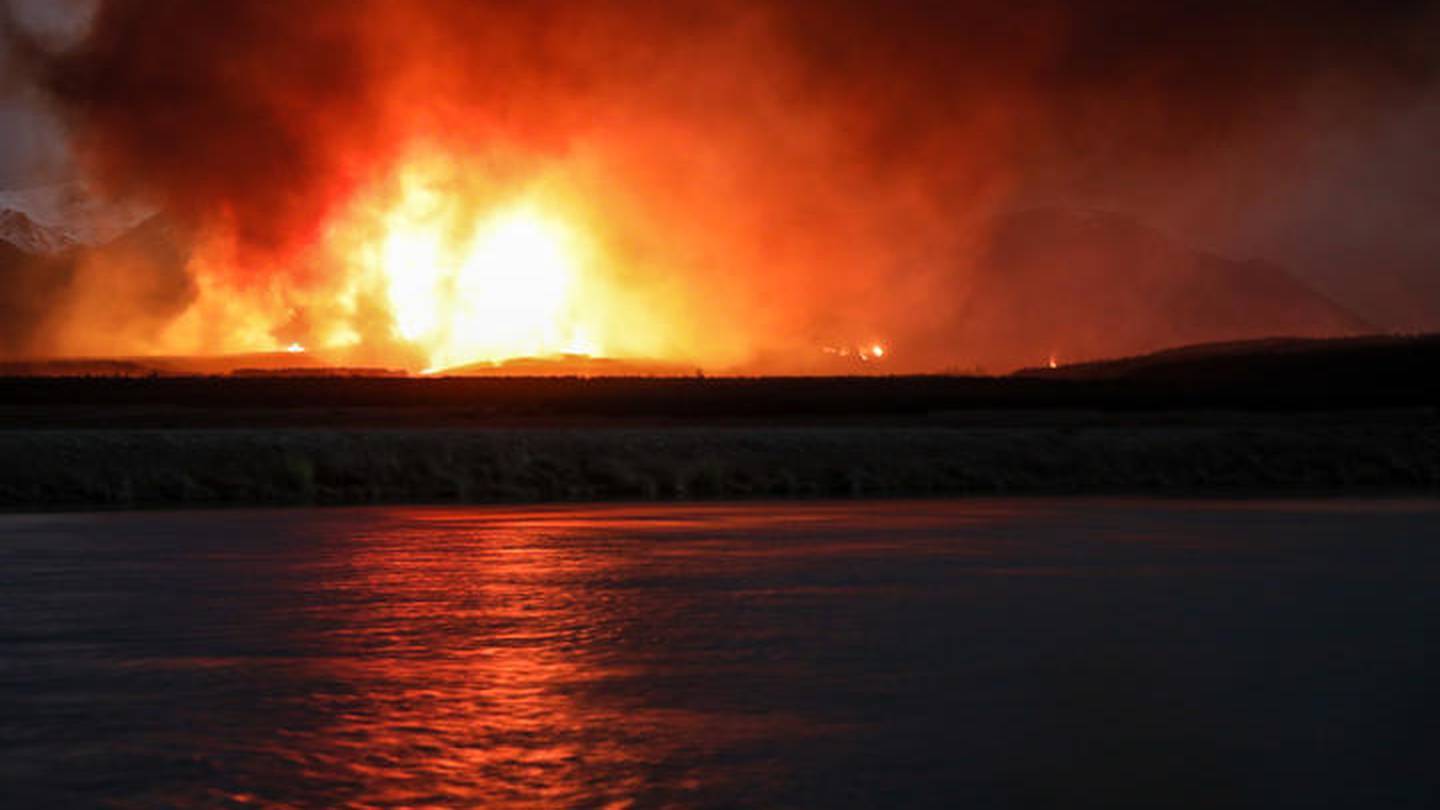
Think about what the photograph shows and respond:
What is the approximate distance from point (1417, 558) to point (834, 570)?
26.7ft

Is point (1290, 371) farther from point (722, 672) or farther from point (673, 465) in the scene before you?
point (722, 672)

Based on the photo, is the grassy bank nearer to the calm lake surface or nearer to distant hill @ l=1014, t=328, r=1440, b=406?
the calm lake surface

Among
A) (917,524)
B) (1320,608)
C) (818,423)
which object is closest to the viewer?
(1320,608)

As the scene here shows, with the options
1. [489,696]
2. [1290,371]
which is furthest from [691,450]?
[1290,371]

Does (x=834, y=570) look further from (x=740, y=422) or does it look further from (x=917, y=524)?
(x=740, y=422)

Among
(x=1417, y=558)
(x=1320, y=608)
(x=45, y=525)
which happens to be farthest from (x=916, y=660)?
(x=45, y=525)

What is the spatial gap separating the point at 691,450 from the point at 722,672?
3065 centimetres

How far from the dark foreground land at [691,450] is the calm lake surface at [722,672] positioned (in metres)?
13.0

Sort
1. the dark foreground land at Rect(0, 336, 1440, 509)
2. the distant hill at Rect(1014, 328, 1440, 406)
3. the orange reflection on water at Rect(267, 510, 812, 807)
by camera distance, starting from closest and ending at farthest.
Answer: the orange reflection on water at Rect(267, 510, 812, 807) < the dark foreground land at Rect(0, 336, 1440, 509) < the distant hill at Rect(1014, 328, 1440, 406)

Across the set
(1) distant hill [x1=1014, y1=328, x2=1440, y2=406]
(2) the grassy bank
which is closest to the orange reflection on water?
(2) the grassy bank

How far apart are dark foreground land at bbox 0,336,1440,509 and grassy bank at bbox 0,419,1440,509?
0.25 feet

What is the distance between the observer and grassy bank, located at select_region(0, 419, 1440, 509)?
3922 centimetres

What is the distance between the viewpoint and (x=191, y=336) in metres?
187

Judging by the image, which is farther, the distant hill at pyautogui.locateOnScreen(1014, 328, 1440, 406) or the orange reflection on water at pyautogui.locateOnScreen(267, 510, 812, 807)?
the distant hill at pyautogui.locateOnScreen(1014, 328, 1440, 406)
